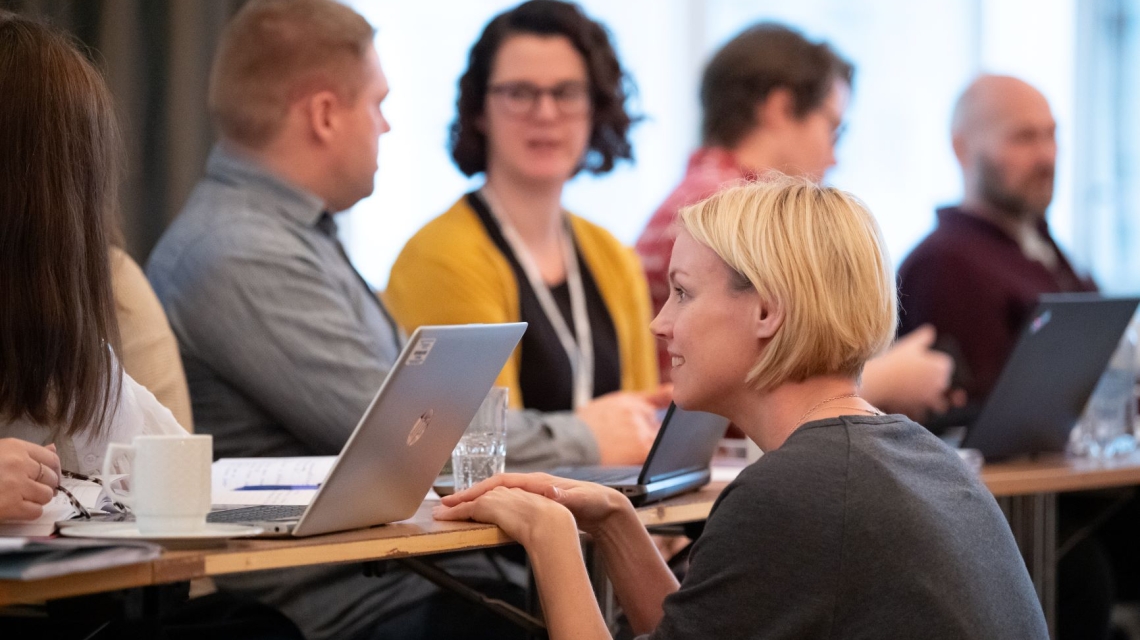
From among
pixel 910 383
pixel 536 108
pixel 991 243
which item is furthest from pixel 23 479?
pixel 991 243

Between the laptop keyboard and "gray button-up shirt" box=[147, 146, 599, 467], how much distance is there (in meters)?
0.41

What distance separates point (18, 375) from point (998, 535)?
972mm

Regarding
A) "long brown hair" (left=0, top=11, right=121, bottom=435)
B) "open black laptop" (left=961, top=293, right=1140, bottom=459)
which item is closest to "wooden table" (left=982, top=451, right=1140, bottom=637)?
"open black laptop" (left=961, top=293, right=1140, bottom=459)

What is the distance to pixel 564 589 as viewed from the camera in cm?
129

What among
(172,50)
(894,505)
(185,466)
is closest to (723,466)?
(894,505)

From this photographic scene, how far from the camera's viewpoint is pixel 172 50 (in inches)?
107

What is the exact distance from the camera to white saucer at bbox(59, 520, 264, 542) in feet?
3.62

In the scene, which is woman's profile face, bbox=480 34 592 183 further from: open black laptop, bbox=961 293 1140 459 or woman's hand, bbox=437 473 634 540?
woman's hand, bbox=437 473 634 540

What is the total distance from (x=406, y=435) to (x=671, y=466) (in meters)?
0.47

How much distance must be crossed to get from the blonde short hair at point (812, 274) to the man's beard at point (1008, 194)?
218 centimetres

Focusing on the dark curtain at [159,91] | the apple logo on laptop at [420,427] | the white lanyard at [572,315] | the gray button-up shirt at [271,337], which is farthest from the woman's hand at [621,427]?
→ the dark curtain at [159,91]

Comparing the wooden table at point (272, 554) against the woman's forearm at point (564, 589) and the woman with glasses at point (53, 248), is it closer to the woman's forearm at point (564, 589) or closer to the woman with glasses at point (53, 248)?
the woman's forearm at point (564, 589)

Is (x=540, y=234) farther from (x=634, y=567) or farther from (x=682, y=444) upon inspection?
(x=634, y=567)

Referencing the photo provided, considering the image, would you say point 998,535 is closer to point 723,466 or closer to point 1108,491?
point 723,466
